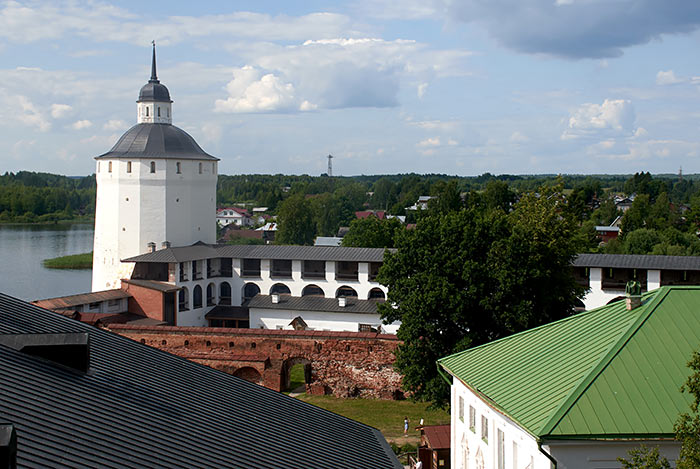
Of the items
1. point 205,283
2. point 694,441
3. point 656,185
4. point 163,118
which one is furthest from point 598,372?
point 656,185

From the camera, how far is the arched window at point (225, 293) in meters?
36.1

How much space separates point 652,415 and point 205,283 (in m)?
26.6

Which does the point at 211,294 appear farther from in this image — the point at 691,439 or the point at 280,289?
the point at 691,439

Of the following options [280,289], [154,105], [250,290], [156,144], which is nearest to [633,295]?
[280,289]

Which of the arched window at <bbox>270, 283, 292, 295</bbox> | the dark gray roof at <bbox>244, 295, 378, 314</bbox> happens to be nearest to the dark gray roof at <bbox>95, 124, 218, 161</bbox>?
the arched window at <bbox>270, 283, 292, 295</bbox>

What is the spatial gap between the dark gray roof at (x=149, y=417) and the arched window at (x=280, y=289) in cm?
2437

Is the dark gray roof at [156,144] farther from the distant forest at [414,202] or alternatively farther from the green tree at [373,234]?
the distant forest at [414,202]

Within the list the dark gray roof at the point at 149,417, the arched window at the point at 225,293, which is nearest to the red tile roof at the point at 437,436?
the dark gray roof at the point at 149,417

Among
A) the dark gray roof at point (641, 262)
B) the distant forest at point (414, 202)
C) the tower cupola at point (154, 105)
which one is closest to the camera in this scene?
the dark gray roof at point (641, 262)

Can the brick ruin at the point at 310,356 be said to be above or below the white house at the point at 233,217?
below

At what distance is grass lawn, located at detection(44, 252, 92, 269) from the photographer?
59.2m

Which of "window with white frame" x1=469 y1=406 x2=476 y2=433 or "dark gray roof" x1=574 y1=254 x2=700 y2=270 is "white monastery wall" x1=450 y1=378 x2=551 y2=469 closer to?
"window with white frame" x1=469 y1=406 x2=476 y2=433

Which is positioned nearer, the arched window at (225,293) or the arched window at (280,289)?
the arched window at (280,289)

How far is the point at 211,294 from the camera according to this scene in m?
35.7
